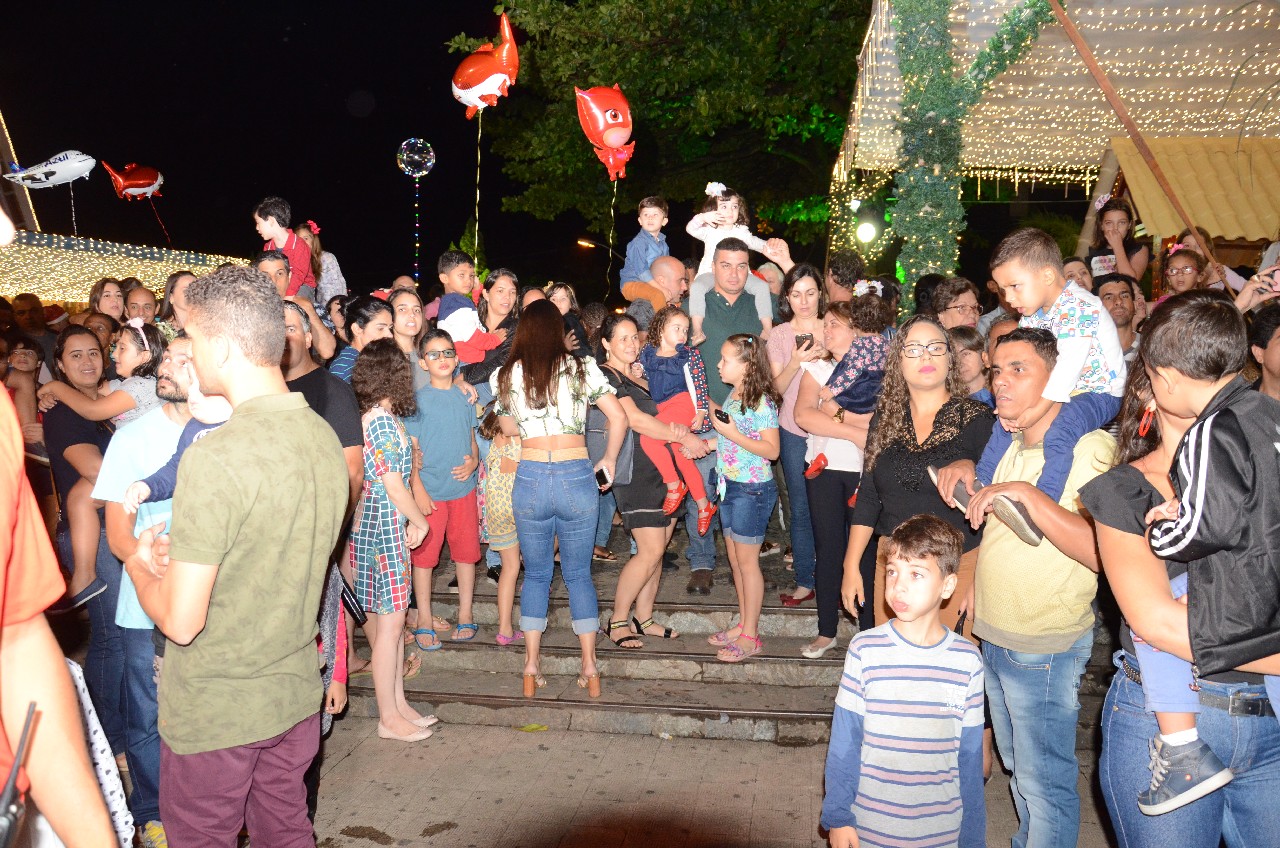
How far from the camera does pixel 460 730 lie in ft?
17.8

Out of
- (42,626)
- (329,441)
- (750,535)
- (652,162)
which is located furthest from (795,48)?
(42,626)

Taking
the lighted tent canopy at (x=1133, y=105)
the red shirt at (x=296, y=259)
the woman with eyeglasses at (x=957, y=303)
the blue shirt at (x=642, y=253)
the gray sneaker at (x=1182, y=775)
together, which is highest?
the lighted tent canopy at (x=1133, y=105)

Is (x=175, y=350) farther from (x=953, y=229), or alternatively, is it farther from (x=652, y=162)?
(x=652, y=162)

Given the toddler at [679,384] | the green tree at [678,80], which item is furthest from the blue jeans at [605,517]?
the green tree at [678,80]

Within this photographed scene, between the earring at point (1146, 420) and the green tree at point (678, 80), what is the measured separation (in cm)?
1234

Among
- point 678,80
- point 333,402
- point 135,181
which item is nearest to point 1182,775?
point 333,402

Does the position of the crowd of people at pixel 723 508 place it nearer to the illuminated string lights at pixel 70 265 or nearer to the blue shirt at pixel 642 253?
the blue shirt at pixel 642 253

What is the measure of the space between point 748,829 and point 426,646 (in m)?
2.59

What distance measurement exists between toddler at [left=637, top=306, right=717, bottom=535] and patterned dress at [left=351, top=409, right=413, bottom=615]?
176 cm

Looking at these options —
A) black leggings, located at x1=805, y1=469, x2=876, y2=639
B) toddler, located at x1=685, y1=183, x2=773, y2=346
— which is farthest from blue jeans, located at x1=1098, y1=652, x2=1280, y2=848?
toddler, located at x1=685, y1=183, x2=773, y2=346

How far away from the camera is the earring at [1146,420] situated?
2600mm

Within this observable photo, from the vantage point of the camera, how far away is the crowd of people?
232 centimetres

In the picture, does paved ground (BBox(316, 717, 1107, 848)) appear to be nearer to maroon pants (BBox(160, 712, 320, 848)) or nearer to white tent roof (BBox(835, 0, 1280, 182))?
maroon pants (BBox(160, 712, 320, 848))

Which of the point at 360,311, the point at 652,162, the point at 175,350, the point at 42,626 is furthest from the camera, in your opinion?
the point at 652,162
